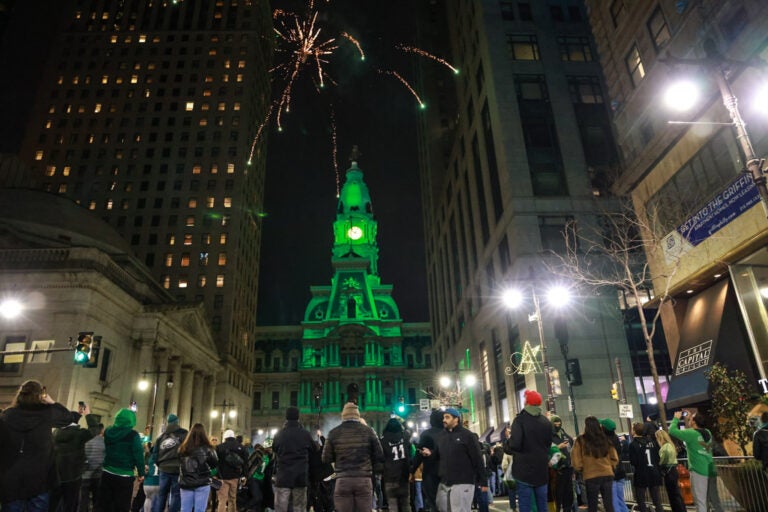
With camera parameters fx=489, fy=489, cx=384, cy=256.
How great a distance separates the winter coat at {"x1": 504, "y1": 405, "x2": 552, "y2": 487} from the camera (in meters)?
7.99

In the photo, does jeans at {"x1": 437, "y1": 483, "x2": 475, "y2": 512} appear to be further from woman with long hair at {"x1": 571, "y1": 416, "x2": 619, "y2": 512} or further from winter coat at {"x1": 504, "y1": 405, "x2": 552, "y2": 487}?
woman with long hair at {"x1": 571, "y1": 416, "x2": 619, "y2": 512}

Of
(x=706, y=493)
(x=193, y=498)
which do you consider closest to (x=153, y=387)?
(x=193, y=498)

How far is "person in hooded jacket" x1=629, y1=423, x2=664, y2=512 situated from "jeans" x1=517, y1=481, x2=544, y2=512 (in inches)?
157

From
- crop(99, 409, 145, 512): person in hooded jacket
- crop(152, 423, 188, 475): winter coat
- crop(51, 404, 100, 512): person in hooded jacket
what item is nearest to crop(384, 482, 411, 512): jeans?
crop(152, 423, 188, 475): winter coat

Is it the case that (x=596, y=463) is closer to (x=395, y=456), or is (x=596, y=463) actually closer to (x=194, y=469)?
(x=395, y=456)

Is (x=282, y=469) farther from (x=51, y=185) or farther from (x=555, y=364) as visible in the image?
(x=51, y=185)

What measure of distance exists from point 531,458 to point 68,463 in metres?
7.75

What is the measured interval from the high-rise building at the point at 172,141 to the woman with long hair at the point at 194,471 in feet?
194

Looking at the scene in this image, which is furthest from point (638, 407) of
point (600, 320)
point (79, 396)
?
point (79, 396)

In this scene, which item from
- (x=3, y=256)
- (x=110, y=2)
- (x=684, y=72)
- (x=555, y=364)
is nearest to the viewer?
(x=684, y=72)

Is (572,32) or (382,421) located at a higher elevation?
(572,32)

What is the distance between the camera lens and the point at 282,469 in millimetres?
8211

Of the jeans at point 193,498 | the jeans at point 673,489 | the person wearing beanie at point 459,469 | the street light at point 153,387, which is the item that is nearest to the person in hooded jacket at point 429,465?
the person wearing beanie at point 459,469

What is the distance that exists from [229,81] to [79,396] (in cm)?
6451
